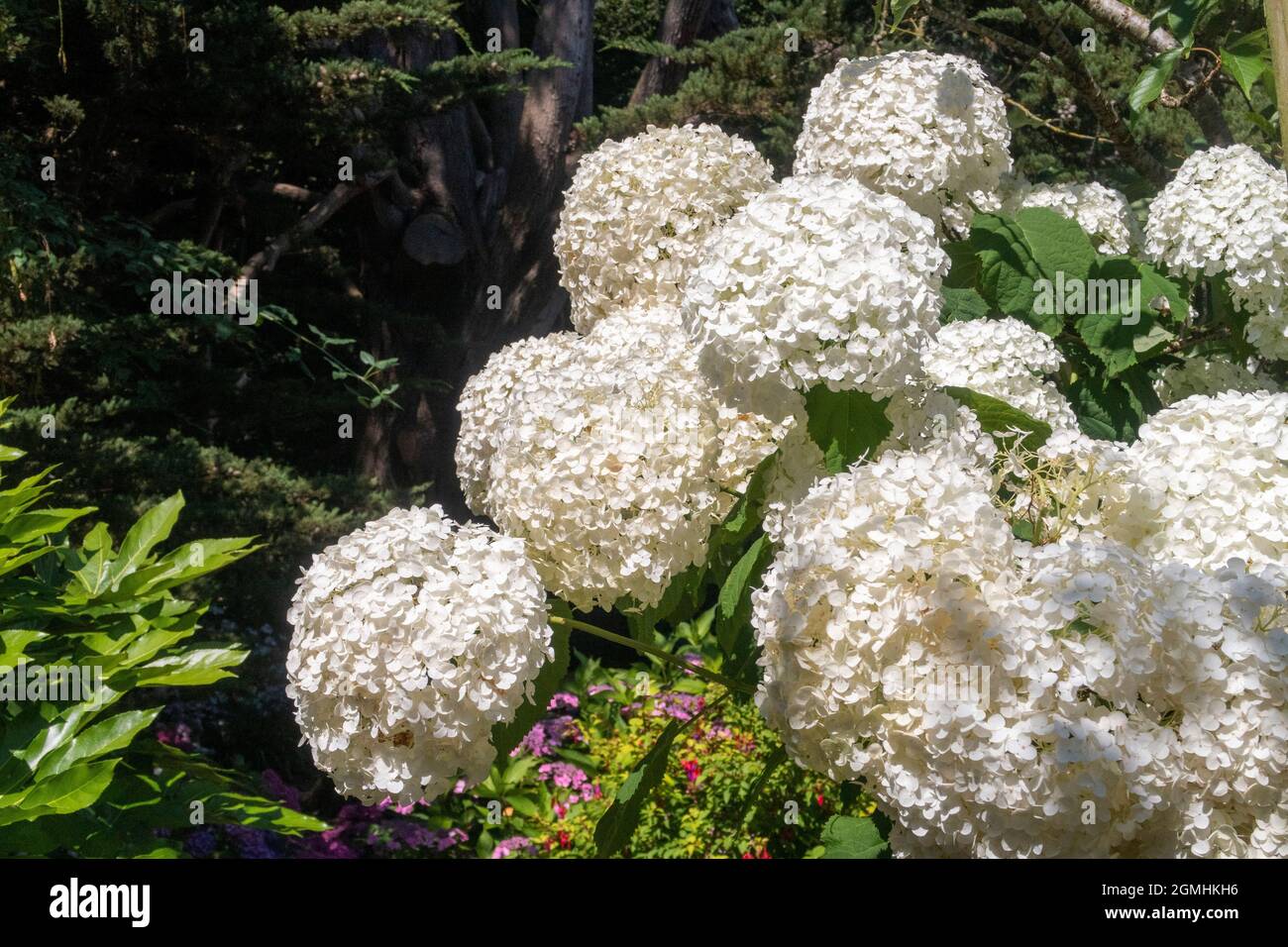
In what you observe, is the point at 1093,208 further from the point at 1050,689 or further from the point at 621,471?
the point at 1050,689

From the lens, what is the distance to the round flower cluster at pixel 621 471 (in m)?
1.26

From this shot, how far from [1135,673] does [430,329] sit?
→ 17.2 ft

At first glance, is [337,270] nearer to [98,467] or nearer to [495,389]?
[98,467]

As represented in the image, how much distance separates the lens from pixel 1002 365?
1.53m

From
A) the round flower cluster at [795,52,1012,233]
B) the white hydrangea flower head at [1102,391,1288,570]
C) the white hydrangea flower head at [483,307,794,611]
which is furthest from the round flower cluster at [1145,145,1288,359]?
the white hydrangea flower head at [483,307,794,611]

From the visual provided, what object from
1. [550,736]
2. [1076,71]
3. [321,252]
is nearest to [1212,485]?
[1076,71]

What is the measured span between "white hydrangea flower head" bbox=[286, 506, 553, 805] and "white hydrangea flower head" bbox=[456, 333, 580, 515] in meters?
0.41

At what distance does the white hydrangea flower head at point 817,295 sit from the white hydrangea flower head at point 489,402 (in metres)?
0.40

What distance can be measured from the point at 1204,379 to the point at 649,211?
92 centimetres

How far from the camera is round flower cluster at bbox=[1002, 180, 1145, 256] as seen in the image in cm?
182

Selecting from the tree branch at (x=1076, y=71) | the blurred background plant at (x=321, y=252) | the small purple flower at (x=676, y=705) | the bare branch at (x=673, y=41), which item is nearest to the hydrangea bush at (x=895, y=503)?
the tree branch at (x=1076, y=71)

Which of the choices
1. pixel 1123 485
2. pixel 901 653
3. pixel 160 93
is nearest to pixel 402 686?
pixel 901 653

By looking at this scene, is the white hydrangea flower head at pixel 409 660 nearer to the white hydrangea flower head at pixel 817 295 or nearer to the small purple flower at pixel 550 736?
the white hydrangea flower head at pixel 817 295

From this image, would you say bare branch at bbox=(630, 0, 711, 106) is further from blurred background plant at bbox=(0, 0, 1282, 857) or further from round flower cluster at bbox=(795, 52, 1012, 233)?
round flower cluster at bbox=(795, 52, 1012, 233)
